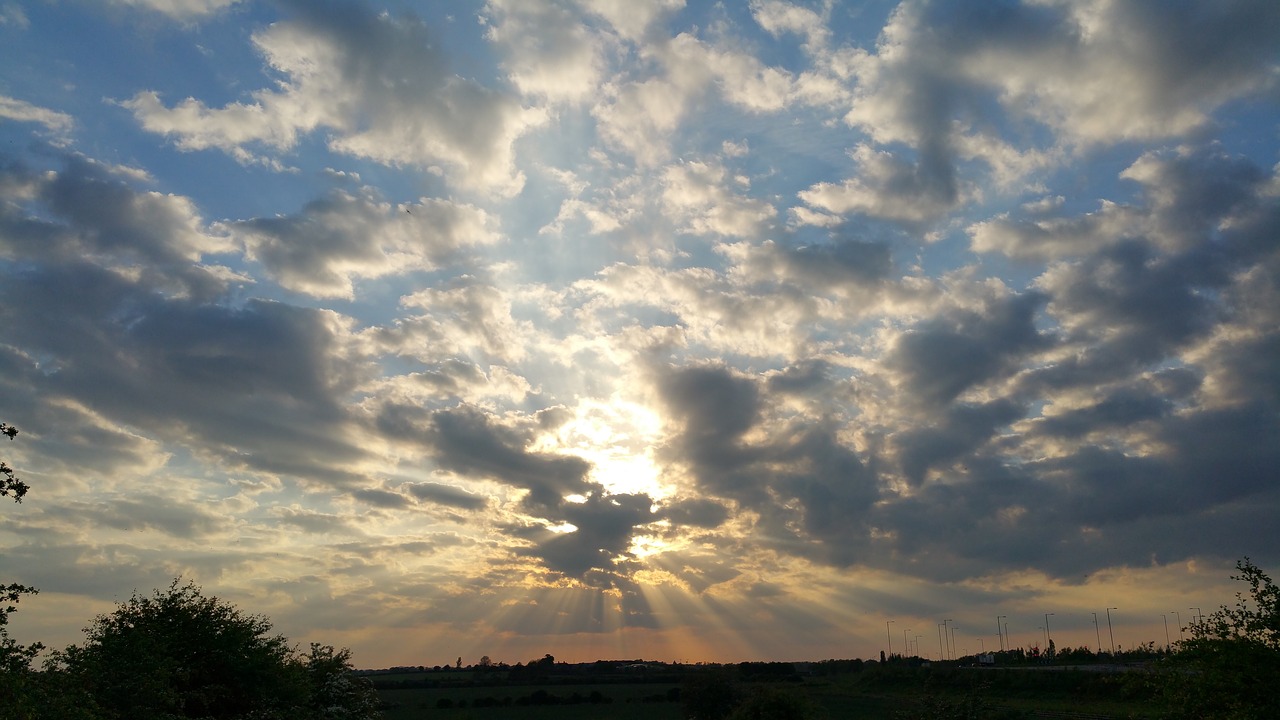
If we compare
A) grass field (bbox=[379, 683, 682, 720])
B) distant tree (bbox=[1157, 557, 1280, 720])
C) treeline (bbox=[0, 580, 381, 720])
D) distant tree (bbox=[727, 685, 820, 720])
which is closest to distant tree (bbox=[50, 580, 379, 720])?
treeline (bbox=[0, 580, 381, 720])

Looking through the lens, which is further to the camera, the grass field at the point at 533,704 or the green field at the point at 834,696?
the grass field at the point at 533,704

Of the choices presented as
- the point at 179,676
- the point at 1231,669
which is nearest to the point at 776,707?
the point at 1231,669

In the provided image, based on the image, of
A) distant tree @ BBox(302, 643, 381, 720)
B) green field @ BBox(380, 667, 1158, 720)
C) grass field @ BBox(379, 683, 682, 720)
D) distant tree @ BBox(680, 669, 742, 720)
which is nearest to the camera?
distant tree @ BBox(302, 643, 381, 720)

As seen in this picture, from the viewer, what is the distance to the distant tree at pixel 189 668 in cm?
3559

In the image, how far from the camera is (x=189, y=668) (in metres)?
47.0

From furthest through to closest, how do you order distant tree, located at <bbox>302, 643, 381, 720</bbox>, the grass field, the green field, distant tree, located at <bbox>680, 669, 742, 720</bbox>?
the grass field → the green field → distant tree, located at <bbox>680, 669, 742, 720</bbox> → distant tree, located at <bbox>302, 643, 381, 720</bbox>

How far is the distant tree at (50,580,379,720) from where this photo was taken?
3559 centimetres

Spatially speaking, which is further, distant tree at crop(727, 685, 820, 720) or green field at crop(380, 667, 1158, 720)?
green field at crop(380, 667, 1158, 720)

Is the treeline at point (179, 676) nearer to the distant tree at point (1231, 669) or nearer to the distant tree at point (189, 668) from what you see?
the distant tree at point (189, 668)

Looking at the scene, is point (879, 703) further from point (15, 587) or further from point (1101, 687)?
point (15, 587)

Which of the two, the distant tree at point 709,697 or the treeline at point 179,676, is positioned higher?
the treeline at point 179,676

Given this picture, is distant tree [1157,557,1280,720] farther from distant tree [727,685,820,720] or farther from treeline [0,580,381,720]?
treeline [0,580,381,720]

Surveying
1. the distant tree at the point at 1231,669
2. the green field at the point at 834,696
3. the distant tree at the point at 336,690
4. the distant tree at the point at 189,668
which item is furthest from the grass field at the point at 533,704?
the distant tree at the point at 1231,669

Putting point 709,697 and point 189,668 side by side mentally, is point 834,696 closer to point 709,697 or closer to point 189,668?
point 709,697
